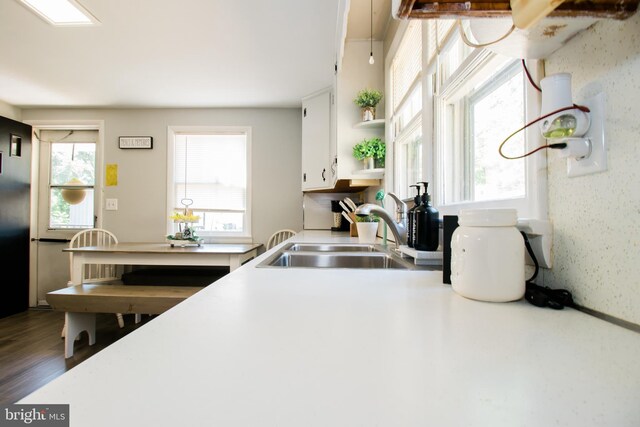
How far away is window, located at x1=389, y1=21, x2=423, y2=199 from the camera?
5.04 feet

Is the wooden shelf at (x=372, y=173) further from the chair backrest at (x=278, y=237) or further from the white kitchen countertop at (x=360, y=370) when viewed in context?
the white kitchen countertop at (x=360, y=370)

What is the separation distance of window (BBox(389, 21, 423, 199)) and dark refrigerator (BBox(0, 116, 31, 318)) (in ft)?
13.0

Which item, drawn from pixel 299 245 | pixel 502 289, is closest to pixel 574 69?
pixel 502 289

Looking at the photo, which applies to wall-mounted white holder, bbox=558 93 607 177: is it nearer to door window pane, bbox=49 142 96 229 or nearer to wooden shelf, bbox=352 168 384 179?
Result: wooden shelf, bbox=352 168 384 179

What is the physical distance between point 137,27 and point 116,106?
1.85m

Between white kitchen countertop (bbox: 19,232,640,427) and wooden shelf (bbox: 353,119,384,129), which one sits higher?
wooden shelf (bbox: 353,119,384,129)

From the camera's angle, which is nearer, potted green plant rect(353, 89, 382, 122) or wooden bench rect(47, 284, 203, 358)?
potted green plant rect(353, 89, 382, 122)

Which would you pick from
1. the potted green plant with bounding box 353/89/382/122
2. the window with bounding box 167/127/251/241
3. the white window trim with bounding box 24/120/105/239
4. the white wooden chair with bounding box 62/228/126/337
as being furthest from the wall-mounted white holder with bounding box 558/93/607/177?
the white window trim with bounding box 24/120/105/239

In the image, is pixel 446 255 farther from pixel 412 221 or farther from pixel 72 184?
pixel 72 184

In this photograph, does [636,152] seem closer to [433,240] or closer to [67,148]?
[433,240]

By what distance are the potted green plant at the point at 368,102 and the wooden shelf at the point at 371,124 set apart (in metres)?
0.03

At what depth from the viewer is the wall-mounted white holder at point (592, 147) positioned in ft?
1.54

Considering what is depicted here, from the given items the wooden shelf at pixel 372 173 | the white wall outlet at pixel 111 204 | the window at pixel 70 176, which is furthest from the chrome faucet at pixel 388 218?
the window at pixel 70 176

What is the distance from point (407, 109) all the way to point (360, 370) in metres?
1.76
